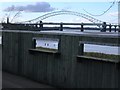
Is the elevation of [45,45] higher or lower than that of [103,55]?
higher

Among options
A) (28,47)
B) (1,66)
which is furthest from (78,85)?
(1,66)

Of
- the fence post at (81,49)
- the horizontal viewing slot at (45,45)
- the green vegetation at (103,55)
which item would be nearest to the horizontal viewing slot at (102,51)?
the green vegetation at (103,55)

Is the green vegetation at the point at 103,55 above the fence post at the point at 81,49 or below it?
below

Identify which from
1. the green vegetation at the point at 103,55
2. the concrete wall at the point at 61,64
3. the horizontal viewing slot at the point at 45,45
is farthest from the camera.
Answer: the horizontal viewing slot at the point at 45,45

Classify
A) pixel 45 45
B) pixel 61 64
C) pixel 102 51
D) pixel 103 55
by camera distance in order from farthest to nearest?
pixel 45 45 → pixel 61 64 → pixel 102 51 → pixel 103 55

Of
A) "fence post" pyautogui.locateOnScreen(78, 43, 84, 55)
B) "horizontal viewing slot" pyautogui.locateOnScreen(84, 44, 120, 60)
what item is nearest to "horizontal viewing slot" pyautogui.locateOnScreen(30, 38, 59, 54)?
"fence post" pyautogui.locateOnScreen(78, 43, 84, 55)

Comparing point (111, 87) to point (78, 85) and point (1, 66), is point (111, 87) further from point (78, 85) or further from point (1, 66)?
point (1, 66)

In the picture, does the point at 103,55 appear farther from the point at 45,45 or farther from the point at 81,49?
the point at 45,45

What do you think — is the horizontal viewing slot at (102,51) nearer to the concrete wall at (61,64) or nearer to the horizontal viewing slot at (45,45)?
the concrete wall at (61,64)

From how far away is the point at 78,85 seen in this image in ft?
34.4

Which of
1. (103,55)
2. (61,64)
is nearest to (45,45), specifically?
(61,64)

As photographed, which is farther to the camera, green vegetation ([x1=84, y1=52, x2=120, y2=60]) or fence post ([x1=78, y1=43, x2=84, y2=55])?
fence post ([x1=78, y1=43, x2=84, y2=55])

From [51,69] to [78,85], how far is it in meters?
1.61

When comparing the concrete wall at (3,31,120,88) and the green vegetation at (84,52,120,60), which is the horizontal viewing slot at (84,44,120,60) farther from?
the concrete wall at (3,31,120,88)
